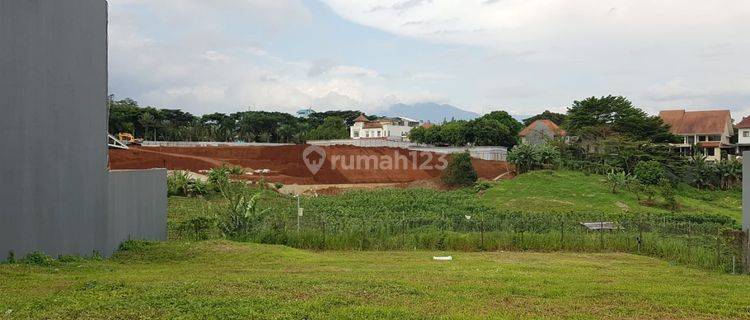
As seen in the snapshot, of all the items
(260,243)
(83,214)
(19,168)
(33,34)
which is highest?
Result: (33,34)

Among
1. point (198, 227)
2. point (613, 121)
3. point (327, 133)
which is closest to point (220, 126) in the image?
point (327, 133)

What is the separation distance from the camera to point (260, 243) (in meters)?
18.8

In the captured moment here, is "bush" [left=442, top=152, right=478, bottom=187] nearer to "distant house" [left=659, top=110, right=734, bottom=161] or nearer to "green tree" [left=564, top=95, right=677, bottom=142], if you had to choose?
"green tree" [left=564, top=95, right=677, bottom=142]

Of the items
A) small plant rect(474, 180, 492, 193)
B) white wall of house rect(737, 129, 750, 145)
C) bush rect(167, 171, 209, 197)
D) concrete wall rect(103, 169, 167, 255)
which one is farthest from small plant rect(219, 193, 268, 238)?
white wall of house rect(737, 129, 750, 145)

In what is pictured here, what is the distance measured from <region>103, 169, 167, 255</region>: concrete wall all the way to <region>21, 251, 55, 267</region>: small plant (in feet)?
9.85

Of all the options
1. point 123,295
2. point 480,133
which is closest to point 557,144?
point 480,133

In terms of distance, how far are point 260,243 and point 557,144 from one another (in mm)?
45015

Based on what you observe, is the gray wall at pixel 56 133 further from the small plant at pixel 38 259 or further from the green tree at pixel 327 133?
the green tree at pixel 327 133

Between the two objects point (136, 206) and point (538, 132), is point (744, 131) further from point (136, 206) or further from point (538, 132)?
point (136, 206)

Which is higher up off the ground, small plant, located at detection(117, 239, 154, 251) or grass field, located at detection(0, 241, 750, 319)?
grass field, located at detection(0, 241, 750, 319)

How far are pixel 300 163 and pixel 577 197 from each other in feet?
90.5

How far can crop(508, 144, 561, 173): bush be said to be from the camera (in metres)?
48.2

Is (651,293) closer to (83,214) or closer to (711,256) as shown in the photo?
(711,256)

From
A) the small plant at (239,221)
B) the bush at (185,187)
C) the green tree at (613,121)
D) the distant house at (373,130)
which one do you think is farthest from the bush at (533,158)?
the distant house at (373,130)
